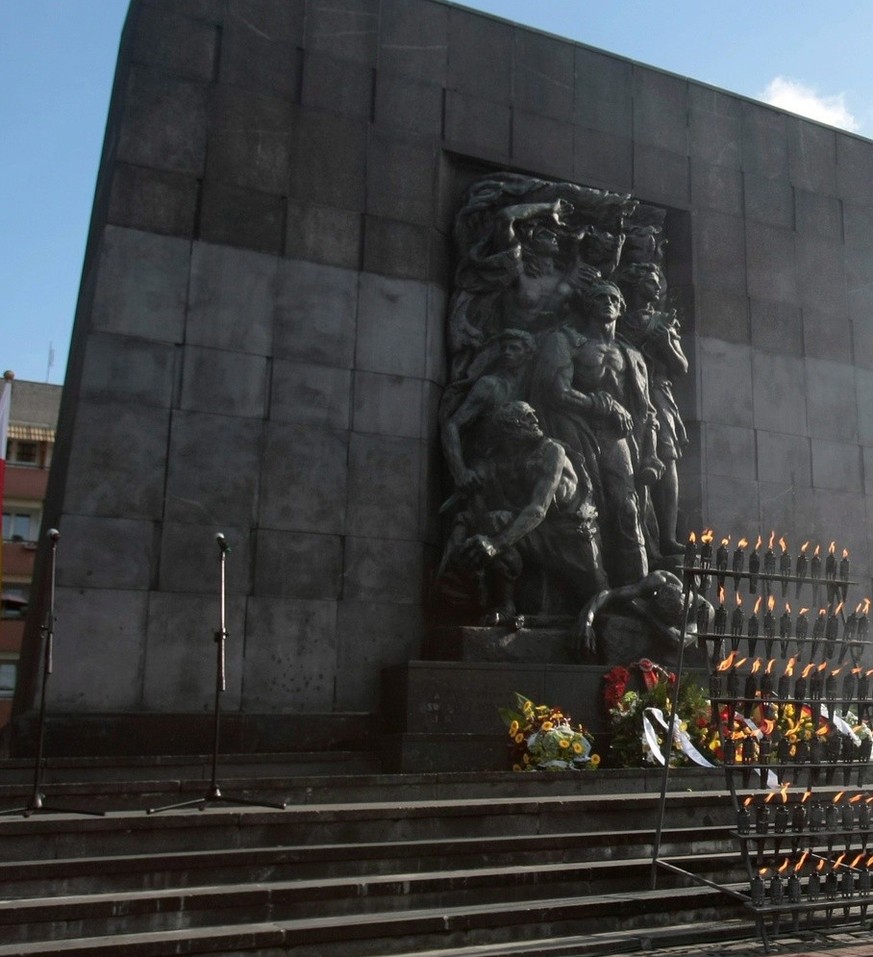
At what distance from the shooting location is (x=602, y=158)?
14.5m

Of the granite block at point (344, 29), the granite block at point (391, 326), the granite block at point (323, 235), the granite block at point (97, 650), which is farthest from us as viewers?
the granite block at point (344, 29)

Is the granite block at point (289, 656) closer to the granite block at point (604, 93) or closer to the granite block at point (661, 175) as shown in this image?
the granite block at point (661, 175)

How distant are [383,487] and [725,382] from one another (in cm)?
500

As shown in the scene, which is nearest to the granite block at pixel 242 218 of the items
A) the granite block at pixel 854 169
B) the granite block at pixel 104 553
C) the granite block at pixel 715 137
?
the granite block at pixel 104 553

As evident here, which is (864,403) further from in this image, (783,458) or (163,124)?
(163,124)

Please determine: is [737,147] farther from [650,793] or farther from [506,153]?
[650,793]

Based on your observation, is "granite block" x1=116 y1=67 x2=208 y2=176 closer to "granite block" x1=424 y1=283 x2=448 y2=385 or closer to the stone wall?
the stone wall

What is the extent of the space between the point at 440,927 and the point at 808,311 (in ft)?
Answer: 35.9

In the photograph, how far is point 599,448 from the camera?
41.5ft

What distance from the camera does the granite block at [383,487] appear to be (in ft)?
39.0

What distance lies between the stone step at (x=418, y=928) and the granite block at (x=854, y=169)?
11.6 metres

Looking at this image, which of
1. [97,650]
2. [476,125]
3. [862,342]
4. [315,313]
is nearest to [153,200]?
[315,313]

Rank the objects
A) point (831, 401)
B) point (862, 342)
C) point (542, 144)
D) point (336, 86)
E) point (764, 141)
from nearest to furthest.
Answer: point (336, 86) → point (542, 144) → point (831, 401) → point (862, 342) → point (764, 141)

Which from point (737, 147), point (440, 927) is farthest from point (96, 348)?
point (737, 147)
